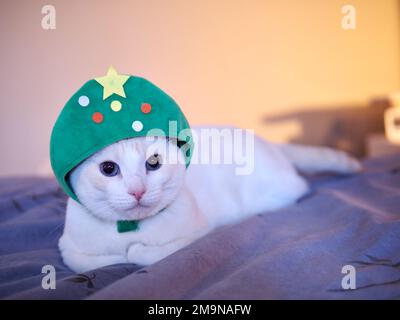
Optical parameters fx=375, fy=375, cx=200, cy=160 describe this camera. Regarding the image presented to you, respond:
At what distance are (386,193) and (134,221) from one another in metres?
0.87

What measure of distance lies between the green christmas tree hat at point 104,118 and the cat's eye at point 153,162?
0.05 m

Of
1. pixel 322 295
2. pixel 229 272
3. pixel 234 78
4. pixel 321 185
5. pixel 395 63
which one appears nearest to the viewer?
pixel 322 295

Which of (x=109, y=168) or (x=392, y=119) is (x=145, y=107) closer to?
(x=109, y=168)

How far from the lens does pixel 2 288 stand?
73 cm

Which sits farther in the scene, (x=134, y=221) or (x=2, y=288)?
(x=134, y=221)

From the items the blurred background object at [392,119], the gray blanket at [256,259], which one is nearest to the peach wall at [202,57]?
the blurred background object at [392,119]

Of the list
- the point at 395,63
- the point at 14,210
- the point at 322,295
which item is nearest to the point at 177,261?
the point at 322,295

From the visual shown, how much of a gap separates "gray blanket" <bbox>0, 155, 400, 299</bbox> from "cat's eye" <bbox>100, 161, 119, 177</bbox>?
21 centimetres

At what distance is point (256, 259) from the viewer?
0.80m

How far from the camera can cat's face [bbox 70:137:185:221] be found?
0.78 meters

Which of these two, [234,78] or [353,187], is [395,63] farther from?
[353,187]

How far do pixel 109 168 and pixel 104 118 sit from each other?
108 mm

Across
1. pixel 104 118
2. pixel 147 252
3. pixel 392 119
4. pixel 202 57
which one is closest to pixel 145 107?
pixel 104 118

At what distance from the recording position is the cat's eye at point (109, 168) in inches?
31.2
